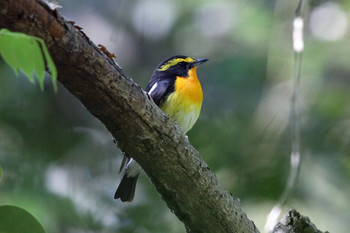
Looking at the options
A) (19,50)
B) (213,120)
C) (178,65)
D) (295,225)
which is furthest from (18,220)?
(213,120)

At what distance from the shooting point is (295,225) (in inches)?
117

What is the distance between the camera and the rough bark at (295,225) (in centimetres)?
295

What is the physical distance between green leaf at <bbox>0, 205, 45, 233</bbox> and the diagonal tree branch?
0.53m

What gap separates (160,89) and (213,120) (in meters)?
1.97

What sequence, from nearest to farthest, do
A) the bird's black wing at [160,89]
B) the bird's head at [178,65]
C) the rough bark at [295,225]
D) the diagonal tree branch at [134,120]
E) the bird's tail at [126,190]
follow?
the diagonal tree branch at [134,120] → the rough bark at [295,225] → the bird's black wing at [160,89] → the bird's tail at [126,190] → the bird's head at [178,65]

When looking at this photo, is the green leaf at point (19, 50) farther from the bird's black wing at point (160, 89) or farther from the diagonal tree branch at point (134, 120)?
the bird's black wing at point (160, 89)

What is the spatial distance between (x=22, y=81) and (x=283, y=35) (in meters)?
2.71

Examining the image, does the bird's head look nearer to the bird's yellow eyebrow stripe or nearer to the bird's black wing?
the bird's yellow eyebrow stripe

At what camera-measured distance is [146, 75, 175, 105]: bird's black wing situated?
3789 mm

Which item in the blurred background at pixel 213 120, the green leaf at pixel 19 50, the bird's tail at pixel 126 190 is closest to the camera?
the green leaf at pixel 19 50

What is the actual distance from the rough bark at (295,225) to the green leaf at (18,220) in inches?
62.4

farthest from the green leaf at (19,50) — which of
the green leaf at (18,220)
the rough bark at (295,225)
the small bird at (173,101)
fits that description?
the small bird at (173,101)

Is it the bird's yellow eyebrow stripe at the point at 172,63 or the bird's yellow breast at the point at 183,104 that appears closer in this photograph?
the bird's yellow breast at the point at 183,104

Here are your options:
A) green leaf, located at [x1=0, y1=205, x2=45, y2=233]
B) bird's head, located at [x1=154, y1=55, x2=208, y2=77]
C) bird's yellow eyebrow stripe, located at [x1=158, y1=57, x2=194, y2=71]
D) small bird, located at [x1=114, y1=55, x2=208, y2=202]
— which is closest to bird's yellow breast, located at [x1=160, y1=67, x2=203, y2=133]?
small bird, located at [x1=114, y1=55, x2=208, y2=202]
